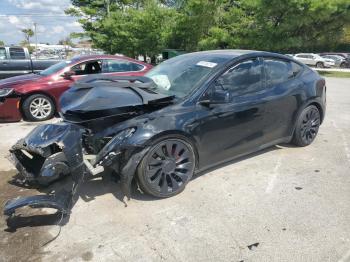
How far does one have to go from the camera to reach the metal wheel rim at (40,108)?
24.1ft

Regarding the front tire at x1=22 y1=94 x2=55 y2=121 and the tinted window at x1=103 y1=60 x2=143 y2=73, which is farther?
the tinted window at x1=103 y1=60 x2=143 y2=73

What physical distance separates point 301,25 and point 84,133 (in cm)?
2243

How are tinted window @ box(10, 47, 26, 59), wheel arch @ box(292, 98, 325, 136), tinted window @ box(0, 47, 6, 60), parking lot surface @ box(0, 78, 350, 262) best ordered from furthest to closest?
1. tinted window @ box(10, 47, 26, 59)
2. tinted window @ box(0, 47, 6, 60)
3. wheel arch @ box(292, 98, 325, 136)
4. parking lot surface @ box(0, 78, 350, 262)

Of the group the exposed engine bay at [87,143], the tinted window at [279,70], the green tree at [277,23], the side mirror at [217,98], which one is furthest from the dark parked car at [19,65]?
the green tree at [277,23]

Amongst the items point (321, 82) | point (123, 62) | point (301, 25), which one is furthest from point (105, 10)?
point (321, 82)

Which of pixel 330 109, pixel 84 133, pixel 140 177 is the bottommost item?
pixel 330 109

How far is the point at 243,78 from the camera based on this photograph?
4.32 metres

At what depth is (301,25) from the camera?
2269 cm

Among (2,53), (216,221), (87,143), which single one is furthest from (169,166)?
(2,53)

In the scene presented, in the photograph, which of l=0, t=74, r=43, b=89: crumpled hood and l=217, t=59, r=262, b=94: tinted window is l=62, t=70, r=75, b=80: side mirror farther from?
l=217, t=59, r=262, b=94: tinted window

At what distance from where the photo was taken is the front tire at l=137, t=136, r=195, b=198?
11.7ft

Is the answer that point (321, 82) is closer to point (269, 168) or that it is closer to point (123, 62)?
point (269, 168)

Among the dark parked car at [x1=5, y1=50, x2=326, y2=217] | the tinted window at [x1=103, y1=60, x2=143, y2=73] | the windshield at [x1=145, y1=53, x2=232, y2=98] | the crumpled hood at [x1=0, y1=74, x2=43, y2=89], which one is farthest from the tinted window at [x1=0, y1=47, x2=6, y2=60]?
the windshield at [x1=145, y1=53, x2=232, y2=98]

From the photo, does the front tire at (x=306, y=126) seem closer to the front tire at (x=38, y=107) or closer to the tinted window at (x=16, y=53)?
the front tire at (x=38, y=107)
